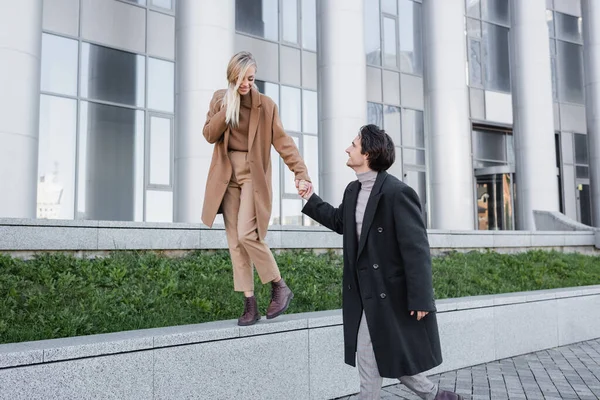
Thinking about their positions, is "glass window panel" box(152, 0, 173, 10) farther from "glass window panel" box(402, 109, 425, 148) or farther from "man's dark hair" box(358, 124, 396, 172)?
"man's dark hair" box(358, 124, 396, 172)

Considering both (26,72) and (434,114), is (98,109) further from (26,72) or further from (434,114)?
(434,114)

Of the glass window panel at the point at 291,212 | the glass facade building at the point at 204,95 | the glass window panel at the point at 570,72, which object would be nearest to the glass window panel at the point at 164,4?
the glass facade building at the point at 204,95

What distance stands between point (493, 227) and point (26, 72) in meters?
21.1

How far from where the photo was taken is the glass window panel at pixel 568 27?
2780 centimetres

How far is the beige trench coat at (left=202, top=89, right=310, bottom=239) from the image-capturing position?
173 inches

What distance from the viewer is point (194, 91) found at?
11.8m

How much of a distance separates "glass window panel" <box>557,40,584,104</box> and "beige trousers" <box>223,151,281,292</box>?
26.7 m

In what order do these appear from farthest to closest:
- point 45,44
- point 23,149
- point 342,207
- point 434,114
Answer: point 434,114
point 45,44
point 23,149
point 342,207

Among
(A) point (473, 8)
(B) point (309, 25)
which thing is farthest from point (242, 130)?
(A) point (473, 8)

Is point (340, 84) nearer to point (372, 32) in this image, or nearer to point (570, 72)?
point (372, 32)

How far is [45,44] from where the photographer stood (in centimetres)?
1470

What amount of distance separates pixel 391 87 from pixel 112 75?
1115 cm

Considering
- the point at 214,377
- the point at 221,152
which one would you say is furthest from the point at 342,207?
the point at 214,377

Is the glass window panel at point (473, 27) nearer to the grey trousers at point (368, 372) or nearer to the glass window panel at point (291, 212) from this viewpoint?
the glass window panel at point (291, 212)
